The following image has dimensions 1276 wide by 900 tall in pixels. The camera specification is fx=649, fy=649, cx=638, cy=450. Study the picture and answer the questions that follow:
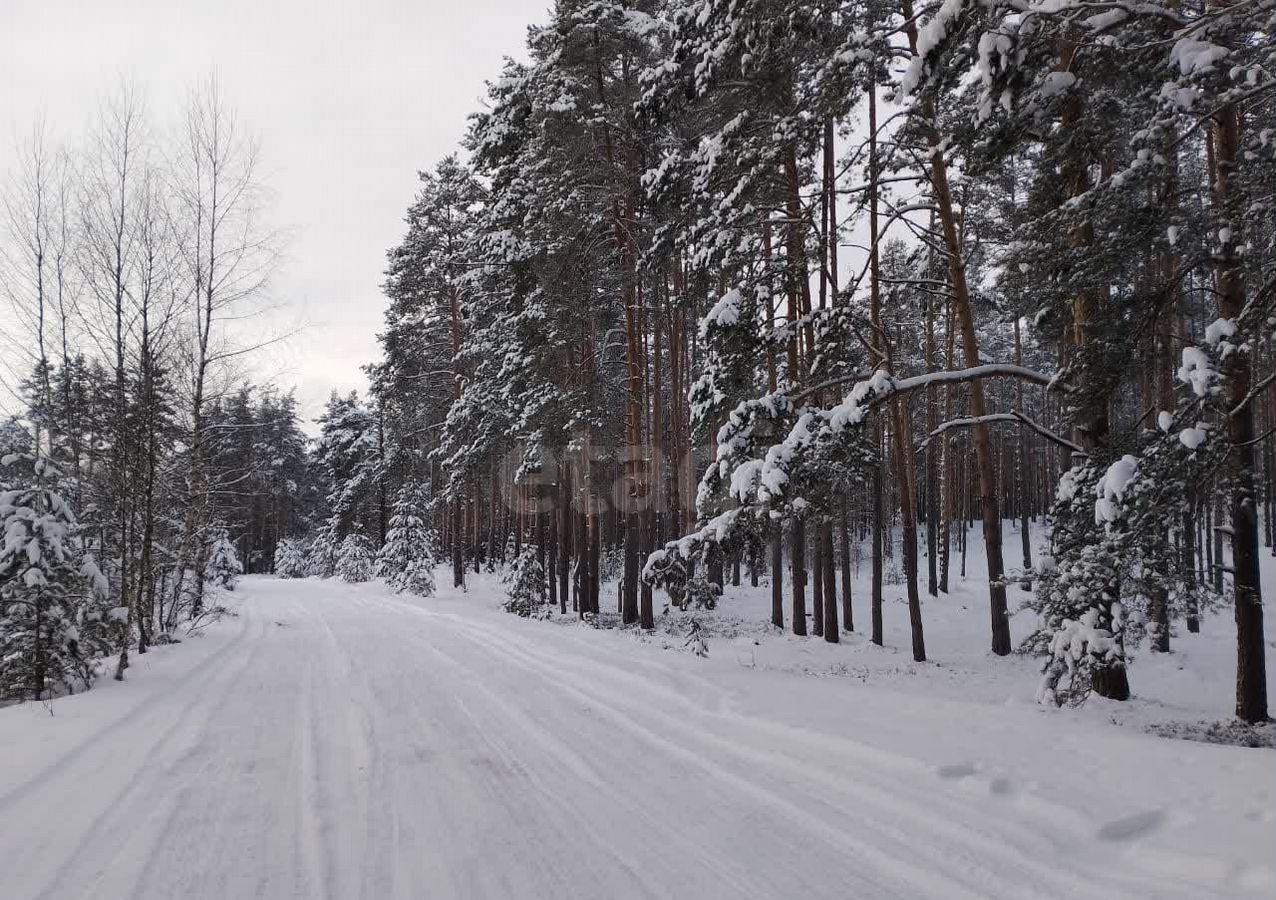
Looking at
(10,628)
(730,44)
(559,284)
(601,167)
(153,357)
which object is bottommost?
(10,628)

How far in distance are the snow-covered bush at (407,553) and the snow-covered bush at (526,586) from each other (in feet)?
23.0

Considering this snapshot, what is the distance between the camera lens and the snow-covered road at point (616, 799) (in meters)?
3.42

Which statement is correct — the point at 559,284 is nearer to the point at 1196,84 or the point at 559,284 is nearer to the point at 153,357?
the point at 153,357

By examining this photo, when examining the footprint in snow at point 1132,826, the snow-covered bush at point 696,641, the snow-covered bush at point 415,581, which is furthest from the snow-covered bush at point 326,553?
the footprint in snow at point 1132,826

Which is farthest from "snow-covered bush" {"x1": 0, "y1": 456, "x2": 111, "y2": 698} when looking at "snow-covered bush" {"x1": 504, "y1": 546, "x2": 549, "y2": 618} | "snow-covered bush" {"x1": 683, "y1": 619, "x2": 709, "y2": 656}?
"snow-covered bush" {"x1": 504, "y1": 546, "x2": 549, "y2": 618}

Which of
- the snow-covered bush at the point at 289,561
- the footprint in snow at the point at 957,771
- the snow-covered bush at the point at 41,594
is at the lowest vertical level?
the snow-covered bush at the point at 289,561

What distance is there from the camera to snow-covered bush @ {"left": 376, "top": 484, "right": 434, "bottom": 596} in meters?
25.3

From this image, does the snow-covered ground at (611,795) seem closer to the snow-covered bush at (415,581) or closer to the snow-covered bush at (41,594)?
the snow-covered bush at (41,594)

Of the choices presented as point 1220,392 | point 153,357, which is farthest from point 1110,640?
point 153,357

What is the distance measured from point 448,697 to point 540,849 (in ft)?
13.4

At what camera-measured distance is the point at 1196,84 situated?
552cm

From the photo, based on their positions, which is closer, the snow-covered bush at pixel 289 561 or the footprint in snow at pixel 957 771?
the footprint in snow at pixel 957 771

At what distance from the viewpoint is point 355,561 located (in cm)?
3506

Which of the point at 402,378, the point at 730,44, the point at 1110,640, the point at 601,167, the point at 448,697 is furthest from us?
the point at 402,378
